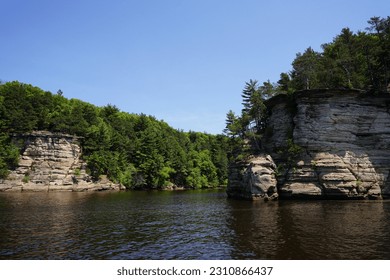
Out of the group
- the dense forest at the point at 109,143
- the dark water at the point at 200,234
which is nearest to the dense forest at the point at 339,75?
the dark water at the point at 200,234

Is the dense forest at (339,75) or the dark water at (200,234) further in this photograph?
the dense forest at (339,75)

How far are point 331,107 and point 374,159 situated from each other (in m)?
→ 11.5

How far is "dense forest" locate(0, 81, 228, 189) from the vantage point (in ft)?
282

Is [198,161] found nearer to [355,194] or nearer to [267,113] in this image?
[267,113]

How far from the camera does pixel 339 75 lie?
2376 inches

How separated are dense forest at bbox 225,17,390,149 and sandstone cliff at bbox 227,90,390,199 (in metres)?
2.66

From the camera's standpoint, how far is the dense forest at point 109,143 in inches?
3386

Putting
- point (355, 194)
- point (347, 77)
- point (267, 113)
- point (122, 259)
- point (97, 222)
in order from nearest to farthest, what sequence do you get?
point (122, 259), point (97, 222), point (355, 194), point (347, 77), point (267, 113)

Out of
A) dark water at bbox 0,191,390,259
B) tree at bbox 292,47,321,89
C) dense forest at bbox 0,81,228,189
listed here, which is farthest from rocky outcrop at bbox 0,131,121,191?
tree at bbox 292,47,321,89

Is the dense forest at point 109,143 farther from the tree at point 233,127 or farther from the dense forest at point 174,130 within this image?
the tree at point 233,127

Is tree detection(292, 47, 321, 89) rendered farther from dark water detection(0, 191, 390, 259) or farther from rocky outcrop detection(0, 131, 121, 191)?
rocky outcrop detection(0, 131, 121, 191)

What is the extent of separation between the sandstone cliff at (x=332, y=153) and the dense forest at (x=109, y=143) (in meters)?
52.8

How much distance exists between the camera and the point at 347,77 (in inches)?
2418
